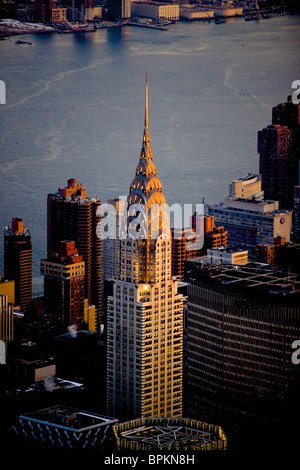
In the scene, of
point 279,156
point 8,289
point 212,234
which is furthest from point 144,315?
point 279,156

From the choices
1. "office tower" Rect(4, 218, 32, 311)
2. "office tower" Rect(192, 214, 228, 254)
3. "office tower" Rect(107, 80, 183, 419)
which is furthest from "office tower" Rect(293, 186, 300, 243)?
"office tower" Rect(107, 80, 183, 419)

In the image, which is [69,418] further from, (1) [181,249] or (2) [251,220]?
(2) [251,220]

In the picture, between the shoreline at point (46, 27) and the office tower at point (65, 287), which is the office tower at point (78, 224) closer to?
the office tower at point (65, 287)

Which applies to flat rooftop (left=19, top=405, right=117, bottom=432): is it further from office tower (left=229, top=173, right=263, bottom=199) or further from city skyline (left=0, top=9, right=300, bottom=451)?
office tower (left=229, top=173, right=263, bottom=199)

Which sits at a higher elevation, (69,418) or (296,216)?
(296,216)

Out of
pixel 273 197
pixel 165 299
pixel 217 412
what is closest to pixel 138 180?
pixel 165 299

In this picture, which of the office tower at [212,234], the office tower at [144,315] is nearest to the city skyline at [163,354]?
the office tower at [144,315]
